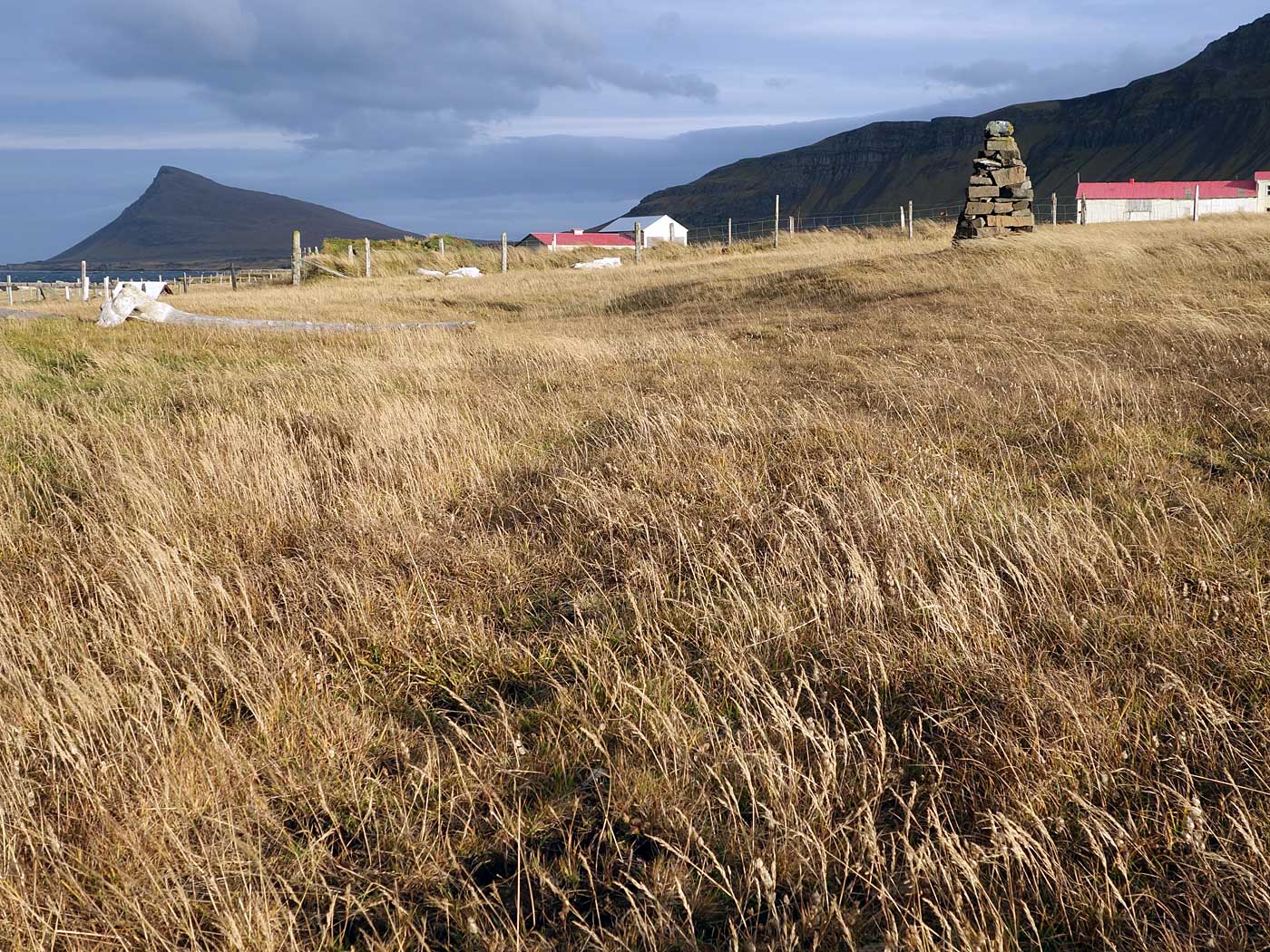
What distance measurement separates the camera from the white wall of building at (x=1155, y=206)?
198 ft

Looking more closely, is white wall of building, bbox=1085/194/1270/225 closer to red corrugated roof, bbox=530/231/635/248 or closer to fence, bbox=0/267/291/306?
red corrugated roof, bbox=530/231/635/248

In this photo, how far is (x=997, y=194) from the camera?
19109mm

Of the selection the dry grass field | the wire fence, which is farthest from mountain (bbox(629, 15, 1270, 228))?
the dry grass field

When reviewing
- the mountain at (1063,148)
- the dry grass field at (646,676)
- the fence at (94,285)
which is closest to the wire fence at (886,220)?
the fence at (94,285)

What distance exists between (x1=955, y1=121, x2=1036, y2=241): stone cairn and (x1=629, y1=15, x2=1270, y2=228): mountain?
116m

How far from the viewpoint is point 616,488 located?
4.64 metres

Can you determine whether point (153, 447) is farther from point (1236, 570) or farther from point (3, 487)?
point (1236, 570)

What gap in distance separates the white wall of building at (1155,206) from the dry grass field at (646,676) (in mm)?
63709

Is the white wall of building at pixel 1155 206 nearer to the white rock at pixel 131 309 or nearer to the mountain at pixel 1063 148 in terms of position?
the white rock at pixel 131 309

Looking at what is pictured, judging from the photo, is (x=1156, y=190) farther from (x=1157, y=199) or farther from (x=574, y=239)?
(x=574, y=239)

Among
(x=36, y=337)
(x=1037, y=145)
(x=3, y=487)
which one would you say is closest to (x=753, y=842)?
(x=3, y=487)

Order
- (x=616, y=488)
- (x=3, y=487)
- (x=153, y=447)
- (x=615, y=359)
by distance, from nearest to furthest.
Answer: (x=616, y=488) < (x=3, y=487) < (x=153, y=447) < (x=615, y=359)

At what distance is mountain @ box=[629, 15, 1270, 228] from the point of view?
12950 cm

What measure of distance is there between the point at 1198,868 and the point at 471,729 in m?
1.87
